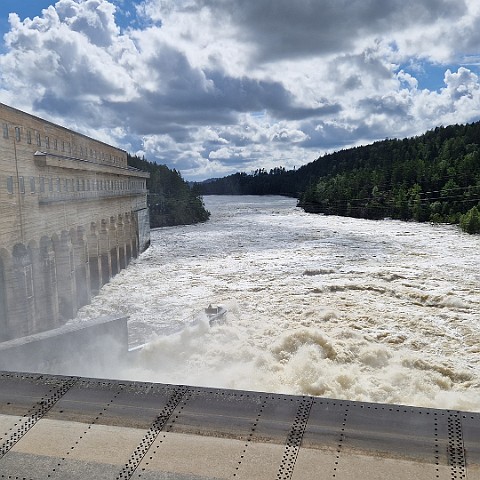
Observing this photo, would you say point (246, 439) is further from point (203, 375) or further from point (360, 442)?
point (203, 375)

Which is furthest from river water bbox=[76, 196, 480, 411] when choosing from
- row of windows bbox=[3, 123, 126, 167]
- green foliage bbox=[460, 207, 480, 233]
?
green foliage bbox=[460, 207, 480, 233]

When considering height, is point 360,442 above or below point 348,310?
above

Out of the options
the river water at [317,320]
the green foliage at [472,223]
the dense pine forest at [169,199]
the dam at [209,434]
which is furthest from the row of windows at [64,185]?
the dense pine forest at [169,199]

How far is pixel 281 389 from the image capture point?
641 inches

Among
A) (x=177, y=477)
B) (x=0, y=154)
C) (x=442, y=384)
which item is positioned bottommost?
(x=442, y=384)

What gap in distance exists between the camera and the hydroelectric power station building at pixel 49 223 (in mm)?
21609

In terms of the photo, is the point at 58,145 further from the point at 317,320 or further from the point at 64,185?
the point at 317,320

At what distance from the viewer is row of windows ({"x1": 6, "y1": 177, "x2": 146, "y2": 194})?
23.0m

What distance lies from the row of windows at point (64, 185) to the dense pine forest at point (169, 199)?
149ft

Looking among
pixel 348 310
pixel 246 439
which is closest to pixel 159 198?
pixel 348 310

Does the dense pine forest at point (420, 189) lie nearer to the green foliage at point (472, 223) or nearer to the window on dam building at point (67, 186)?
the green foliage at point (472, 223)

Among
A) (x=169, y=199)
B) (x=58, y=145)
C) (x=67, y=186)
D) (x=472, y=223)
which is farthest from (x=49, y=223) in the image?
(x=169, y=199)

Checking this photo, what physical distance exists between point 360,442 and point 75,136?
102ft

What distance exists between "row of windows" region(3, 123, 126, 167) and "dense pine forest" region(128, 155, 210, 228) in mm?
46045
